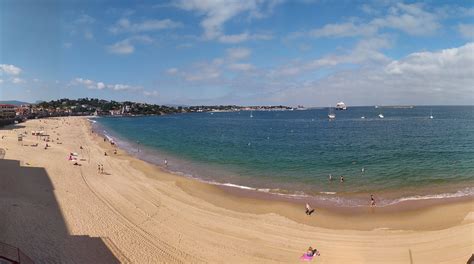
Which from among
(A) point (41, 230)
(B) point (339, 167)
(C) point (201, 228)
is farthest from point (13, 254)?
(B) point (339, 167)

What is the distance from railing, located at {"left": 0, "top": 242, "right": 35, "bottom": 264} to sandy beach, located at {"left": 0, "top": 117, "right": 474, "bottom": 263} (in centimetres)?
55

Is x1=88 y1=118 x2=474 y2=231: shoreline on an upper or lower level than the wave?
lower

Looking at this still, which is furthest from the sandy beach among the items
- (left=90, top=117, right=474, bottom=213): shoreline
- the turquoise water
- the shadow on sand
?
the turquoise water

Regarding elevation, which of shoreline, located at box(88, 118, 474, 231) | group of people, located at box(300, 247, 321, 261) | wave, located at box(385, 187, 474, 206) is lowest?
group of people, located at box(300, 247, 321, 261)

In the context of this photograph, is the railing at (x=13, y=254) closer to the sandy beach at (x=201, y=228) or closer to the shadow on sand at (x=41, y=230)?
the shadow on sand at (x=41, y=230)

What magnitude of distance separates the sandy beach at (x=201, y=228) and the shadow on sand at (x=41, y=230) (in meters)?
0.04

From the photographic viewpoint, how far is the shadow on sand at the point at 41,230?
15.3 m

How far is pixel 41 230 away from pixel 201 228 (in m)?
8.26

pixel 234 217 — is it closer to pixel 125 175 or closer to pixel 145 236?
pixel 145 236

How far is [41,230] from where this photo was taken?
17.8 meters

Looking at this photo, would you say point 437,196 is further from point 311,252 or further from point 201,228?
point 201,228

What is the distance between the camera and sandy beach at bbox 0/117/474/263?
16016 millimetres

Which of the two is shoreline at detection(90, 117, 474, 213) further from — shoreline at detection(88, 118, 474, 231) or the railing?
the railing

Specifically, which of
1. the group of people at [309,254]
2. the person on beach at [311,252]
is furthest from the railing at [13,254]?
the person on beach at [311,252]
